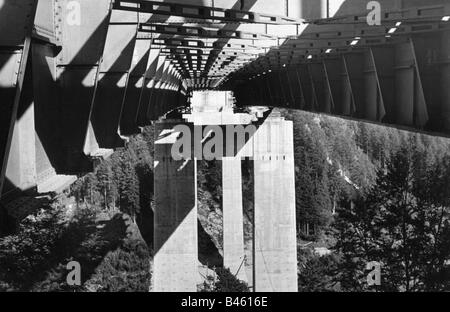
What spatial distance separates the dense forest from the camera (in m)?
30.7

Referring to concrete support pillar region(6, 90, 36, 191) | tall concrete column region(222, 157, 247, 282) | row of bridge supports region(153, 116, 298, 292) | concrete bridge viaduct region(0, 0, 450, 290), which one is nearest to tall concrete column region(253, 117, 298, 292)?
row of bridge supports region(153, 116, 298, 292)

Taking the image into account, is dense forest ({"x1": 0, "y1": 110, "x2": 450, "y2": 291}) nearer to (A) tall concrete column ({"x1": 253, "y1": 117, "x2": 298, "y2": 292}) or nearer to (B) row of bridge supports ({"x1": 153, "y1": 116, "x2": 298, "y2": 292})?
(B) row of bridge supports ({"x1": 153, "y1": 116, "x2": 298, "y2": 292})

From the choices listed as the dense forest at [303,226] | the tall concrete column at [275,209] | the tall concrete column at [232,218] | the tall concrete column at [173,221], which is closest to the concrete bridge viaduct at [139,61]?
the dense forest at [303,226]

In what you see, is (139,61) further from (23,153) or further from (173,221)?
(173,221)

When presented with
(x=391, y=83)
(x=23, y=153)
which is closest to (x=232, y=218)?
(x=391, y=83)

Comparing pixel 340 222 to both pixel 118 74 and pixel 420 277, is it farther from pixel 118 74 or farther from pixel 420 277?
pixel 118 74

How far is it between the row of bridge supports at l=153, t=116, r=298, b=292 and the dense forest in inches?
151

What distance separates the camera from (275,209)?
2991cm

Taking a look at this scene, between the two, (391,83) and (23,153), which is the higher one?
(391,83)

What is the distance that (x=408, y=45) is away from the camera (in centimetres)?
1190

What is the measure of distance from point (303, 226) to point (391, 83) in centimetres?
6457
